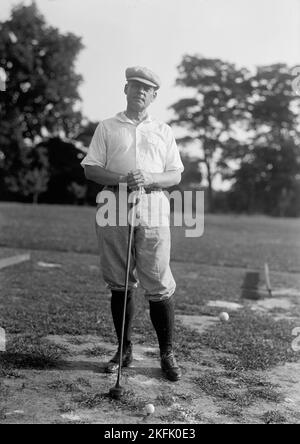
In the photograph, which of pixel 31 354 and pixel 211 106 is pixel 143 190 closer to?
pixel 31 354

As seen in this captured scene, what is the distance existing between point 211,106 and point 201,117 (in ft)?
3.62

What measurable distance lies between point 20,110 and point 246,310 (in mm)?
32961

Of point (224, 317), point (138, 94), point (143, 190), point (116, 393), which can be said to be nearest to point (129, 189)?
point (143, 190)

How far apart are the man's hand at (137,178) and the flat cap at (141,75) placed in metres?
0.69

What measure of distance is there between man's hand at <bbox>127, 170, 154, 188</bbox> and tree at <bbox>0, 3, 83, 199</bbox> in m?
32.7

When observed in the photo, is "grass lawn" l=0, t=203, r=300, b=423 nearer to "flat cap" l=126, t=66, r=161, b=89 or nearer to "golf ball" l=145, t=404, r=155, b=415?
"golf ball" l=145, t=404, r=155, b=415

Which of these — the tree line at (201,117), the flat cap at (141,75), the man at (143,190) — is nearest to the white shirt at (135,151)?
the man at (143,190)

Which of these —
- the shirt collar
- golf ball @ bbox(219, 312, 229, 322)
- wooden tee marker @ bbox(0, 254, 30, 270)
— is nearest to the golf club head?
the shirt collar

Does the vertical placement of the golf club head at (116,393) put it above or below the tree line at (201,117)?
below

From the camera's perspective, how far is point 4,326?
4957 millimetres

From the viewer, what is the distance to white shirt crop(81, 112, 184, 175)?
3943 mm

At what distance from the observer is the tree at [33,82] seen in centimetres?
3547

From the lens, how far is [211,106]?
37.7 m

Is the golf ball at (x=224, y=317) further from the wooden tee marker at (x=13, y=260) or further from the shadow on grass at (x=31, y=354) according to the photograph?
the wooden tee marker at (x=13, y=260)
